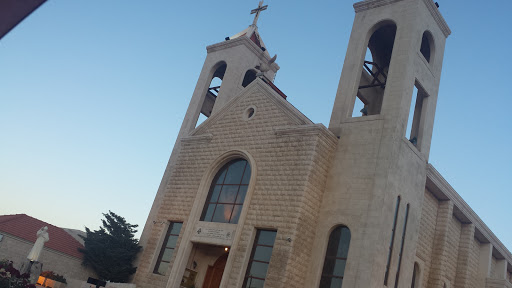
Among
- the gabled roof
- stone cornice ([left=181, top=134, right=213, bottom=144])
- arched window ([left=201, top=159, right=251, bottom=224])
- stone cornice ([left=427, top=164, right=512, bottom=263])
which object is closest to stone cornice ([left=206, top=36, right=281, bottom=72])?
stone cornice ([left=181, top=134, right=213, bottom=144])

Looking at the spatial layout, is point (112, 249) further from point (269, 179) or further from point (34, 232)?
point (269, 179)

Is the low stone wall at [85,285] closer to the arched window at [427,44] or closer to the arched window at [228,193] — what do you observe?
the arched window at [228,193]

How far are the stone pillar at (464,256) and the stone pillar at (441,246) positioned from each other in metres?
1.84

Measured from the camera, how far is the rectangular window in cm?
1883

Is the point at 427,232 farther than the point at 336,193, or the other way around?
the point at 427,232

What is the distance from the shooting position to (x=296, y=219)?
51.2 feet

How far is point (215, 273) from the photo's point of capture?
61.0ft

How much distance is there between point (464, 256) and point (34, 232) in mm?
20089

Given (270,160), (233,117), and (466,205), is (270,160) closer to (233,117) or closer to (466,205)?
(233,117)

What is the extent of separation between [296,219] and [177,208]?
6.21 m

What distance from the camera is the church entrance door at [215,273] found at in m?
18.4

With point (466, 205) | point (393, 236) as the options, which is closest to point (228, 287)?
point (393, 236)

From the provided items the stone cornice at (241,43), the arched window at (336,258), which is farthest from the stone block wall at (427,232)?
the stone cornice at (241,43)

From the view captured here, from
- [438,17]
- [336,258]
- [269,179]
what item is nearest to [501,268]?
[438,17]
